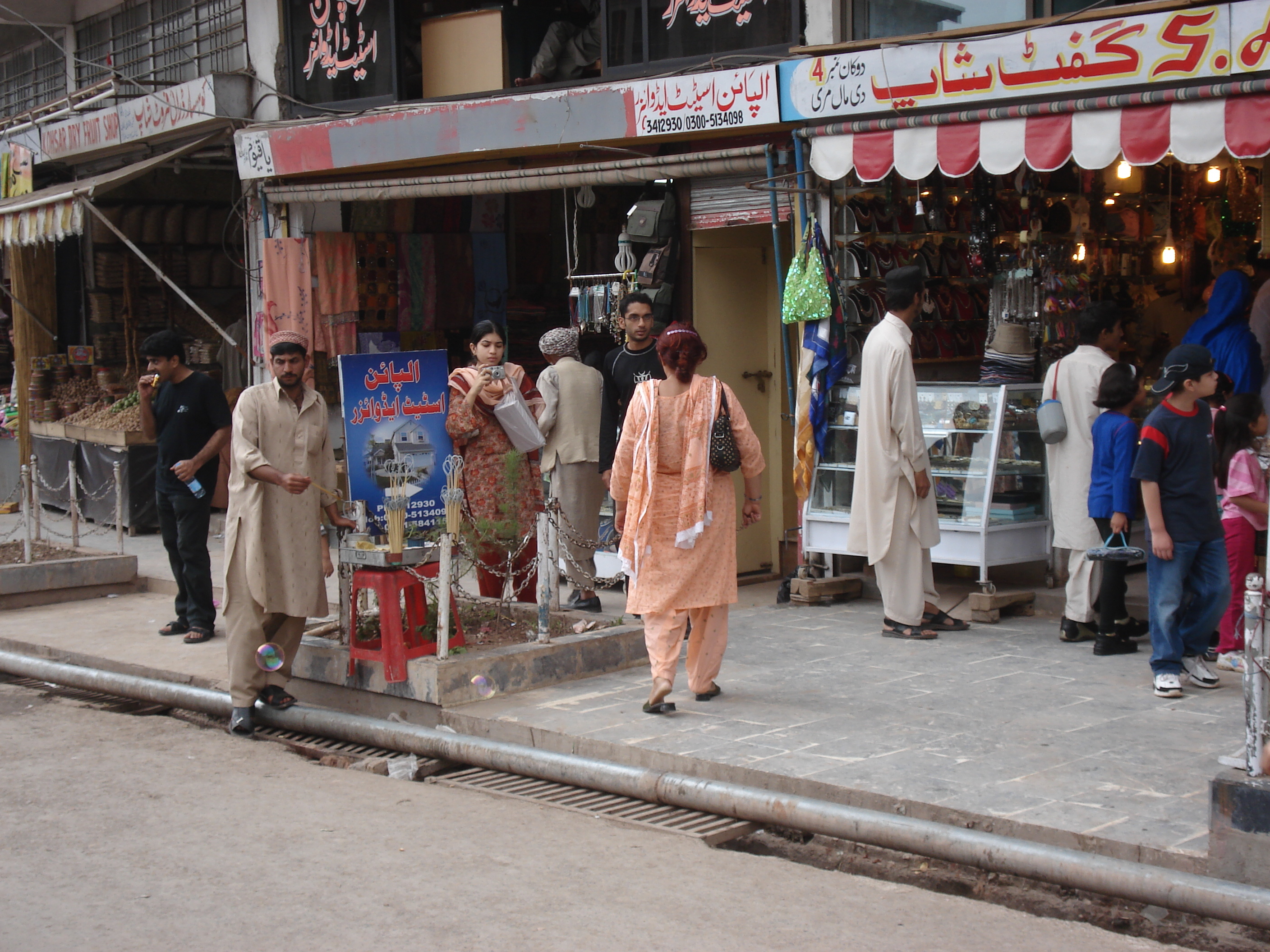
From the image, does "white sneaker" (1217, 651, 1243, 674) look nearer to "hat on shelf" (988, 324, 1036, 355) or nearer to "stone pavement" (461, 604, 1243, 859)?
"stone pavement" (461, 604, 1243, 859)

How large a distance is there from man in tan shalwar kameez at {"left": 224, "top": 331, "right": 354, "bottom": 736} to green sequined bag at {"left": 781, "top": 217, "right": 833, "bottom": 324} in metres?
3.46

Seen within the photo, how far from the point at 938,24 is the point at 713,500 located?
13.7ft

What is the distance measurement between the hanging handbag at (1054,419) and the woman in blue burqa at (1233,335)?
1478 millimetres

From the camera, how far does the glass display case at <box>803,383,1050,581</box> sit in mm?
8508

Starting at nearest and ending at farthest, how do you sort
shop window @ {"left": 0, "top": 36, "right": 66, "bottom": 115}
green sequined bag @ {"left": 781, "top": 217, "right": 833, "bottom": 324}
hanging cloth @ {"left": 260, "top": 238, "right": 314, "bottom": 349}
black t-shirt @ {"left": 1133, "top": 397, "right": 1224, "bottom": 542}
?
black t-shirt @ {"left": 1133, "top": 397, "right": 1224, "bottom": 542} → green sequined bag @ {"left": 781, "top": 217, "right": 833, "bottom": 324} → hanging cloth @ {"left": 260, "top": 238, "right": 314, "bottom": 349} → shop window @ {"left": 0, "top": 36, "right": 66, "bottom": 115}

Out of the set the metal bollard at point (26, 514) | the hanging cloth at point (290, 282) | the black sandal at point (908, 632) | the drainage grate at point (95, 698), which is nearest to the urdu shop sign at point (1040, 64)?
the black sandal at point (908, 632)

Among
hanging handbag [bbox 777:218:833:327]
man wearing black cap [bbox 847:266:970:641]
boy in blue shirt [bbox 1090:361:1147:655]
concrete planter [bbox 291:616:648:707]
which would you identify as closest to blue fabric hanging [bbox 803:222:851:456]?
hanging handbag [bbox 777:218:833:327]

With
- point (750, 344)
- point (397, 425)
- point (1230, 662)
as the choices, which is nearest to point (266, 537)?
point (397, 425)

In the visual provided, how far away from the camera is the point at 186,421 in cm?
879

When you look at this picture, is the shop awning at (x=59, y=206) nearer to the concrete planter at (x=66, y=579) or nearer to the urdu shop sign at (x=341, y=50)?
the urdu shop sign at (x=341, y=50)

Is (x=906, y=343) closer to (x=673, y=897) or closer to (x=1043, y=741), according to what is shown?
(x=1043, y=741)

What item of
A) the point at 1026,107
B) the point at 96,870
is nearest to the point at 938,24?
the point at 1026,107

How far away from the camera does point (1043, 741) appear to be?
5793 millimetres

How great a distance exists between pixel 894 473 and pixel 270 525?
360cm
